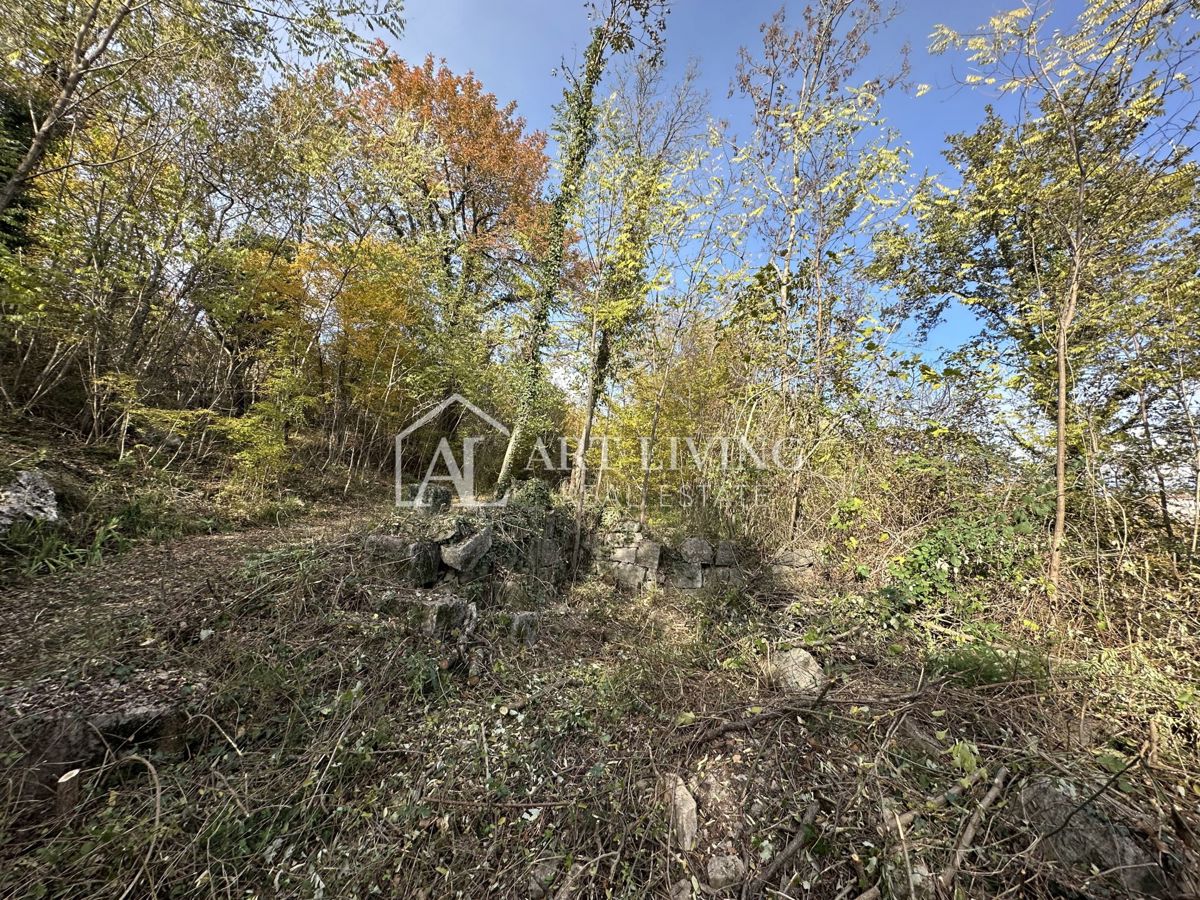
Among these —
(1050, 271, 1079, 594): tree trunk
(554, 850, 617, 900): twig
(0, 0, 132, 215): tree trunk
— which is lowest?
(554, 850, 617, 900): twig

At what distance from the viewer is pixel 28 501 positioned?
3006 millimetres

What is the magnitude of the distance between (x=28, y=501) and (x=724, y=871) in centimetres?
516

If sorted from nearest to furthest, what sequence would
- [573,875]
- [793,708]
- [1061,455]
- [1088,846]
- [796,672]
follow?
[1088,846], [573,875], [793,708], [796,672], [1061,455]

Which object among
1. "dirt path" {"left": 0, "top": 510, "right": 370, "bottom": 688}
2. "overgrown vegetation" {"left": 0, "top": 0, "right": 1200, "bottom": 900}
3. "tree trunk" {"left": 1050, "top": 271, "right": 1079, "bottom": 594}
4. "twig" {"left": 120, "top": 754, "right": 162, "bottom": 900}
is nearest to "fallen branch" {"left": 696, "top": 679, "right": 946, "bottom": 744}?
"overgrown vegetation" {"left": 0, "top": 0, "right": 1200, "bottom": 900}

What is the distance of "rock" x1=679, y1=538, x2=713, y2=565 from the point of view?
4.66 m

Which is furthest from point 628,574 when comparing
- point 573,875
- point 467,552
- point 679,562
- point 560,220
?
point 560,220

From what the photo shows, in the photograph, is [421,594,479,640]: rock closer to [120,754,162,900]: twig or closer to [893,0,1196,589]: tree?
[120,754,162,900]: twig

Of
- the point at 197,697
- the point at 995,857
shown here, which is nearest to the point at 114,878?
the point at 197,697

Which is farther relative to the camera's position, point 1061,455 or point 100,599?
point 1061,455

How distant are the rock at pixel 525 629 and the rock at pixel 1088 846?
275 cm

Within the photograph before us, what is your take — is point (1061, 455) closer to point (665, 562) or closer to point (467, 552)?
point (665, 562)

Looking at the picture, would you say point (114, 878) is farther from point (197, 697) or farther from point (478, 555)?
point (478, 555)

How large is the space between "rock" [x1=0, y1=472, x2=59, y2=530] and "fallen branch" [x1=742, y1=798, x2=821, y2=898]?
16.4 feet

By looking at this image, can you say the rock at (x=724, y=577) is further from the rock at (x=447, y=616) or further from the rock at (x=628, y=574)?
the rock at (x=447, y=616)
